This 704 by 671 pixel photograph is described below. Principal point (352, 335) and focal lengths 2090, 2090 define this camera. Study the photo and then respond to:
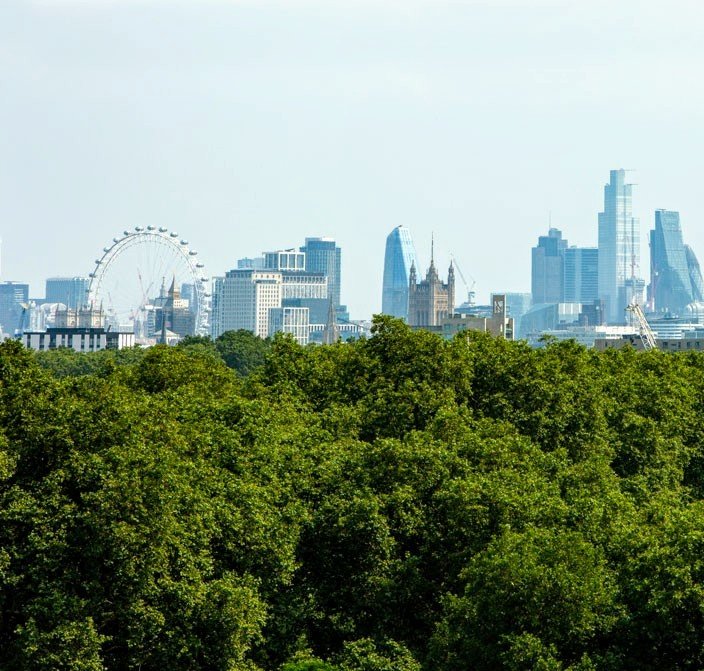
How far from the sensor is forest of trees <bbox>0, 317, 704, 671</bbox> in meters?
47.9

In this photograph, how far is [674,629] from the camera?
4666cm

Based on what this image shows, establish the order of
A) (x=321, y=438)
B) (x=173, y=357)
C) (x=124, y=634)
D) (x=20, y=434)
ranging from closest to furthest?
1. (x=124, y=634)
2. (x=20, y=434)
3. (x=321, y=438)
4. (x=173, y=357)

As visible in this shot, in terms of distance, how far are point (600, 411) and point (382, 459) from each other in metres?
17.6

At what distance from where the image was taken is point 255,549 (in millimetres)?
53938

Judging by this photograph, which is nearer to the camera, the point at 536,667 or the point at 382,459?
the point at 536,667

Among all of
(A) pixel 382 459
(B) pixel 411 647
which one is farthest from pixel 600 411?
(B) pixel 411 647

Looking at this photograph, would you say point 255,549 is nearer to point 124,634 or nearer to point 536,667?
point 124,634

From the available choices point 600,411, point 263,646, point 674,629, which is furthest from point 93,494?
point 600,411

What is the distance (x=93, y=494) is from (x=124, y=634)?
11.5 ft

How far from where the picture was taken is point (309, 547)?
5641 centimetres

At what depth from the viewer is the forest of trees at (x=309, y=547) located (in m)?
47.9

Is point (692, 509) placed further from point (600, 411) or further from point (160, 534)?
point (600, 411)

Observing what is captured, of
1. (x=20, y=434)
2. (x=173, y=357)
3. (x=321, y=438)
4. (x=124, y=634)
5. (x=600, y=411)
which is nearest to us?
(x=124, y=634)

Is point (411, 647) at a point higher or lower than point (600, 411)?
lower
